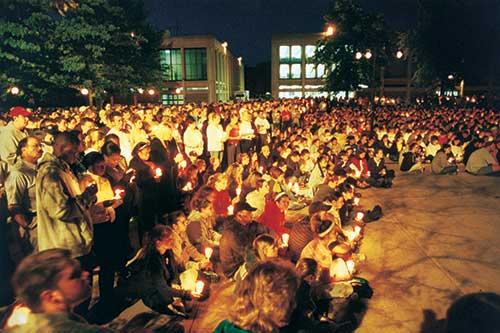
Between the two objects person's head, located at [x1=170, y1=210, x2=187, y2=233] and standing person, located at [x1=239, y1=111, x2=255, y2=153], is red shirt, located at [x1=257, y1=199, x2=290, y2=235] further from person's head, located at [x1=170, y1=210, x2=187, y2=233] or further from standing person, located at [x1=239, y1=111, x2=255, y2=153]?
standing person, located at [x1=239, y1=111, x2=255, y2=153]

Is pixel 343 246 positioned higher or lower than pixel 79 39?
lower

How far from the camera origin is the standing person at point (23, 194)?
5.06 metres

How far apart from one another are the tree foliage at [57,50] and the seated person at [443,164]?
22708 millimetres

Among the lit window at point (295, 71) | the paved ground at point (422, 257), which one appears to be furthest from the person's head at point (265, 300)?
the lit window at point (295, 71)

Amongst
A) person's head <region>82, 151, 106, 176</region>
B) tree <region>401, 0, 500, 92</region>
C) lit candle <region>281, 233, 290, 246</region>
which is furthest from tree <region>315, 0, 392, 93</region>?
person's head <region>82, 151, 106, 176</region>

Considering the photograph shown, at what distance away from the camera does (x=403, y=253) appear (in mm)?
6926

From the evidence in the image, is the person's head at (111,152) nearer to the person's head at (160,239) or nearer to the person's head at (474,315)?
the person's head at (160,239)

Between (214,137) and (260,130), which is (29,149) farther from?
(260,130)

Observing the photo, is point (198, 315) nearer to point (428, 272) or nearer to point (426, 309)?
point (426, 309)

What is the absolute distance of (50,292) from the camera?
2219 mm

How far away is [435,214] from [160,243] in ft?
21.3

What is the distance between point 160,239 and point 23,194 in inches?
72.9

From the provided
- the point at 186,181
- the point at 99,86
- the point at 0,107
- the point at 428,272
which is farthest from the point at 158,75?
the point at 428,272

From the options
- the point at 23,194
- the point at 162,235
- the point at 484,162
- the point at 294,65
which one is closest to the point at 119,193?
the point at 23,194
